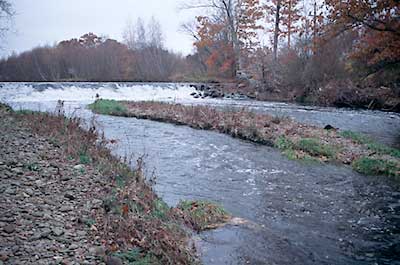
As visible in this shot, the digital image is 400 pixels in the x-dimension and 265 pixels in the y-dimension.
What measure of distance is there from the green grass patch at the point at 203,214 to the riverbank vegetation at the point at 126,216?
2 cm

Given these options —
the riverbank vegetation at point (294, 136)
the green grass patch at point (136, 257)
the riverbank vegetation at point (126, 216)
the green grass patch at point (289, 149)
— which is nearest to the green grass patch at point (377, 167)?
the riverbank vegetation at point (294, 136)

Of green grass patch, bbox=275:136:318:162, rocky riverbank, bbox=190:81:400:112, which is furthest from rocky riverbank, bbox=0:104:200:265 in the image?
rocky riverbank, bbox=190:81:400:112

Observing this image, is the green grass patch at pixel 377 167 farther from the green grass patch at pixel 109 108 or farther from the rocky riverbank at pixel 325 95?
the rocky riverbank at pixel 325 95

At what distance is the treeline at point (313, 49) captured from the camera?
12812 millimetres

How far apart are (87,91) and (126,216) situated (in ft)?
79.0

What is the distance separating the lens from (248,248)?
5.07m

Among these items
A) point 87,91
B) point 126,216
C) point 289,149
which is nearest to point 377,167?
point 289,149

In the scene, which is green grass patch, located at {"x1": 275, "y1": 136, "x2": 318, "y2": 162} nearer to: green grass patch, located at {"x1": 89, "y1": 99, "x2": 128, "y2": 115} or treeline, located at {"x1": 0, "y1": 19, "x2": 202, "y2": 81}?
green grass patch, located at {"x1": 89, "y1": 99, "x2": 128, "y2": 115}

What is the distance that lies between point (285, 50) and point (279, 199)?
24.8 m

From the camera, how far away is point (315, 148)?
10672mm

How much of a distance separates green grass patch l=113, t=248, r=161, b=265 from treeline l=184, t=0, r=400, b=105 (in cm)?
1124

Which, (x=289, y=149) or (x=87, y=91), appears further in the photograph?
(x=87, y=91)

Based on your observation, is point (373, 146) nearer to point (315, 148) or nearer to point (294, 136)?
point (315, 148)

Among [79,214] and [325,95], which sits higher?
[325,95]
